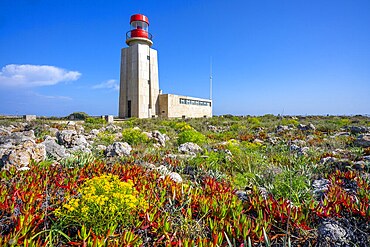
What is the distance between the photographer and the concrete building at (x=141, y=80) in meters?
27.0

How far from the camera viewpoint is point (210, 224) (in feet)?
8.47

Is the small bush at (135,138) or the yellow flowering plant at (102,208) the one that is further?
the small bush at (135,138)

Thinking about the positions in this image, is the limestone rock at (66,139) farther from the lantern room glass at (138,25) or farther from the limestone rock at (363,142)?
the lantern room glass at (138,25)

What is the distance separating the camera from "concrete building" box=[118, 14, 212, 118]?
26984mm

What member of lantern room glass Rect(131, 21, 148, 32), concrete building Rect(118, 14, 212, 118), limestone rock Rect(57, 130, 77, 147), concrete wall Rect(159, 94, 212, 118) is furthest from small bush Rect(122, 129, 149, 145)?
lantern room glass Rect(131, 21, 148, 32)

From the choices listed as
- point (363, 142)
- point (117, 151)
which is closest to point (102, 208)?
point (117, 151)

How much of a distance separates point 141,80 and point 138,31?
20.8 feet

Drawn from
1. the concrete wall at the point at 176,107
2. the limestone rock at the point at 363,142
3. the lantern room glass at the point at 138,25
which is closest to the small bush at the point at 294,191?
the limestone rock at the point at 363,142

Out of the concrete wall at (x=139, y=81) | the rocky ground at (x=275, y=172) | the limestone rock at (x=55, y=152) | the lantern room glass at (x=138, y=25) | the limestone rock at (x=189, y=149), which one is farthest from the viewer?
the lantern room glass at (x=138, y=25)

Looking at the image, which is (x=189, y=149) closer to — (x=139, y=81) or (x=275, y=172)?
(x=275, y=172)

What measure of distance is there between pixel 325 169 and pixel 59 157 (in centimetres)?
684

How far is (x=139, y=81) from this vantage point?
1056 inches

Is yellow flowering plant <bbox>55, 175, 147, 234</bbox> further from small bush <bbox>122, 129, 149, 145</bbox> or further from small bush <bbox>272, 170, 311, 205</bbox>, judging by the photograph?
small bush <bbox>122, 129, 149, 145</bbox>

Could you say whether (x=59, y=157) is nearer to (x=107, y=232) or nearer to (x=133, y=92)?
(x=107, y=232)
